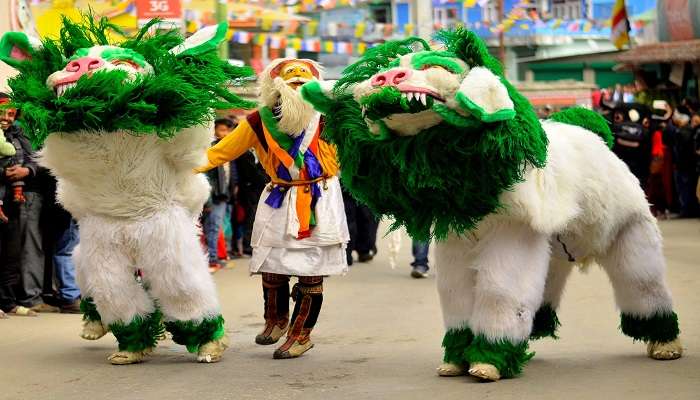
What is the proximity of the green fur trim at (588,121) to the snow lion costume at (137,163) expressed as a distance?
6.91 feet

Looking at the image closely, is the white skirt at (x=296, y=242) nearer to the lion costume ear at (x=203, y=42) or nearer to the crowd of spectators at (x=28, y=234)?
the lion costume ear at (x=203, y=42)

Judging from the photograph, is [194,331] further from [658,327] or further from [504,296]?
[658,327]

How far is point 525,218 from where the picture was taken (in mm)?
7227

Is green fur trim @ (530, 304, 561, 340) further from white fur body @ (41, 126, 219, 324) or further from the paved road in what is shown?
white fur body @ (41, 126, 219, 324)

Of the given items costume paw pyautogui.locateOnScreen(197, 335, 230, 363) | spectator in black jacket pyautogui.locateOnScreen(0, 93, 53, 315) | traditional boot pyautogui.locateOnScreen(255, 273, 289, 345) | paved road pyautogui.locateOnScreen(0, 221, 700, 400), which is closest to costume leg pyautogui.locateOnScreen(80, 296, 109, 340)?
paved road pyautogui.locateOnScreen(0, 221, 700, 400)

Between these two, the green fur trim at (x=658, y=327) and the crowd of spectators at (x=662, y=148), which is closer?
the green fur trim at (x=658, y=327)

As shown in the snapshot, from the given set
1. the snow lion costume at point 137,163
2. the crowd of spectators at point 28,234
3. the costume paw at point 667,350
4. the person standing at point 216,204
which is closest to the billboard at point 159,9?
the person standing at point 216,204

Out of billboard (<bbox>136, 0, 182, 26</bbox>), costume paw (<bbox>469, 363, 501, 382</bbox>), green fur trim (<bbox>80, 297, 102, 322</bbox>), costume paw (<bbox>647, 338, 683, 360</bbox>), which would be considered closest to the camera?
costume paw (<bbox>469, 363, 501, 382</bbox>)

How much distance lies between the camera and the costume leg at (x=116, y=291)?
8344mm

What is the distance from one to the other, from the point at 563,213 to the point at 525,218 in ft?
0.98

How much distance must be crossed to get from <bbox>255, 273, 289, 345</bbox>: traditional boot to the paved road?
15 cm

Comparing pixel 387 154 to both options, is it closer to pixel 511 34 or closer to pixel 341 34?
pixel 341 34

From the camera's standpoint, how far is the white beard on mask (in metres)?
8.83

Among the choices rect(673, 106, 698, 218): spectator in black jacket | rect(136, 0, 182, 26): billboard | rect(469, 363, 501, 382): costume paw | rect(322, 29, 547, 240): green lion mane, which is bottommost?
rect(673, 106, 698, 218): spectator in black jacket
